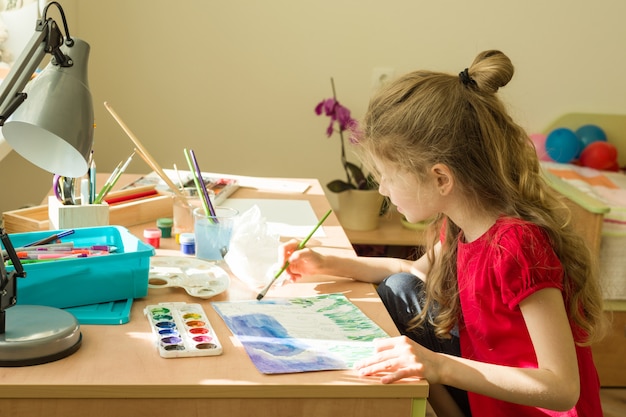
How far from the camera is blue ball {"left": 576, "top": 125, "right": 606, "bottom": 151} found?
9.57ft

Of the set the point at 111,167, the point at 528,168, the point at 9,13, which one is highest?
the point at 9,13

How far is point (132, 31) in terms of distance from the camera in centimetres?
274

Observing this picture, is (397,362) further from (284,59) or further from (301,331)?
(284,59)

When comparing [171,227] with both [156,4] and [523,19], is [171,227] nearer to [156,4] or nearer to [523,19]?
[156,4]

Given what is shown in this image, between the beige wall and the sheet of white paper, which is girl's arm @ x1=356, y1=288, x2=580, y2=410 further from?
the beige wall

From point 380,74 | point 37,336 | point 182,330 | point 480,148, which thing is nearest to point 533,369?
point 480,148

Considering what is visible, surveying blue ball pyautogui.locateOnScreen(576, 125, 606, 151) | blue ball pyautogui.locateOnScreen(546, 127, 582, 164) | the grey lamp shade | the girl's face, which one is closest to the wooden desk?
the grey lamp shade

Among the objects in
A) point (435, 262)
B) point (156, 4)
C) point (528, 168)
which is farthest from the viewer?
point (156, 4)

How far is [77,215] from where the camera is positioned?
1.29m

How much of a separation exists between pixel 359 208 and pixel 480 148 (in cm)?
144

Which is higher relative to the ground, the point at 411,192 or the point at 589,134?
Result: the point at 411,192

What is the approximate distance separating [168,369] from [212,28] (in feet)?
6.84

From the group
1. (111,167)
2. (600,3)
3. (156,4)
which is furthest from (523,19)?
(111,167)

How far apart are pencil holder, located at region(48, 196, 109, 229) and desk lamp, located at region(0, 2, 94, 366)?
358 mm
